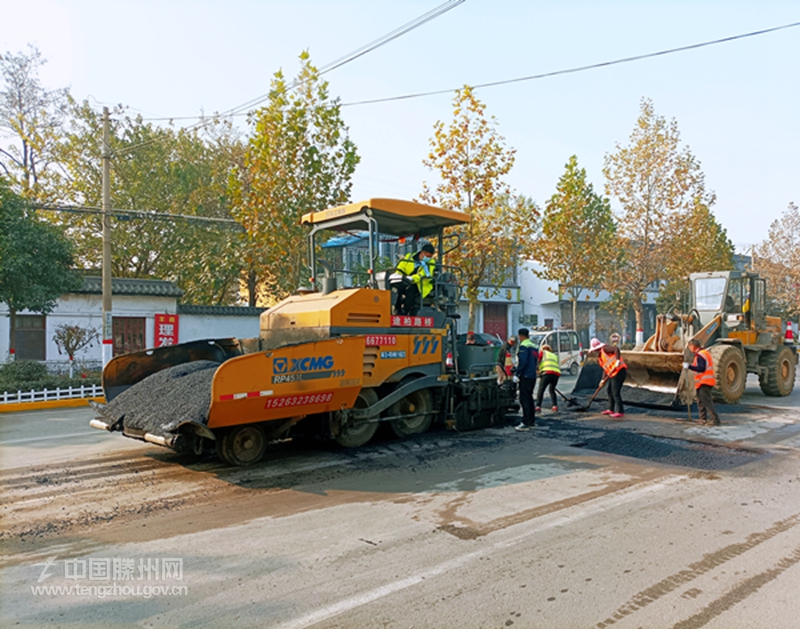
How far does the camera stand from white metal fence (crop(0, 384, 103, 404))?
1312cm

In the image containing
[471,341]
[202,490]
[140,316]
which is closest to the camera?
[202,490]

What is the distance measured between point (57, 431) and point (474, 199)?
10.8 meters

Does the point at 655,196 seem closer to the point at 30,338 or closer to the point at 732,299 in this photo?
the point at 732,299

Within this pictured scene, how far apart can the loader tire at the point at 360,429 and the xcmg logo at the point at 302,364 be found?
3.12 ft

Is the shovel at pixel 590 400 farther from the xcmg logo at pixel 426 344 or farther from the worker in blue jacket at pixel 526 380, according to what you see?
the xcmg logo at pixel 426 344

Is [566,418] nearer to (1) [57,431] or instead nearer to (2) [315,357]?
(2) [315,357]

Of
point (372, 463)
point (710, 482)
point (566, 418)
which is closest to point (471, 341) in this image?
point (566, 418)

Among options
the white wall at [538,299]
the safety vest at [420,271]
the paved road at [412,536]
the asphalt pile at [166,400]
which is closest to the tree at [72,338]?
the paved road at [412,536]

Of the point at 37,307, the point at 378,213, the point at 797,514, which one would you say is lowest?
the point at 797,514

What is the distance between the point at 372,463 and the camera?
730 centimetres

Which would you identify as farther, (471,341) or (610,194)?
(610,194)

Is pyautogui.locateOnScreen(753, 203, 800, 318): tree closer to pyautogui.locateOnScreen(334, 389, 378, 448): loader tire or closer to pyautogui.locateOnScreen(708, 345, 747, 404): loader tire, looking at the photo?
pyautogui.locateOnScreen(708, 345, 747, 404): loader tire

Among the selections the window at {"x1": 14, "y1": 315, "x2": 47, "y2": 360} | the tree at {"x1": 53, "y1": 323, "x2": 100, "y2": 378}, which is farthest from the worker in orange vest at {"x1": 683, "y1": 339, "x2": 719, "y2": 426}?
the window at {"x1": 14, "y1": 315, "x2": 47, "y2": 360}

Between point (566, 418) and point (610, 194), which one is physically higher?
point (610, 194)
